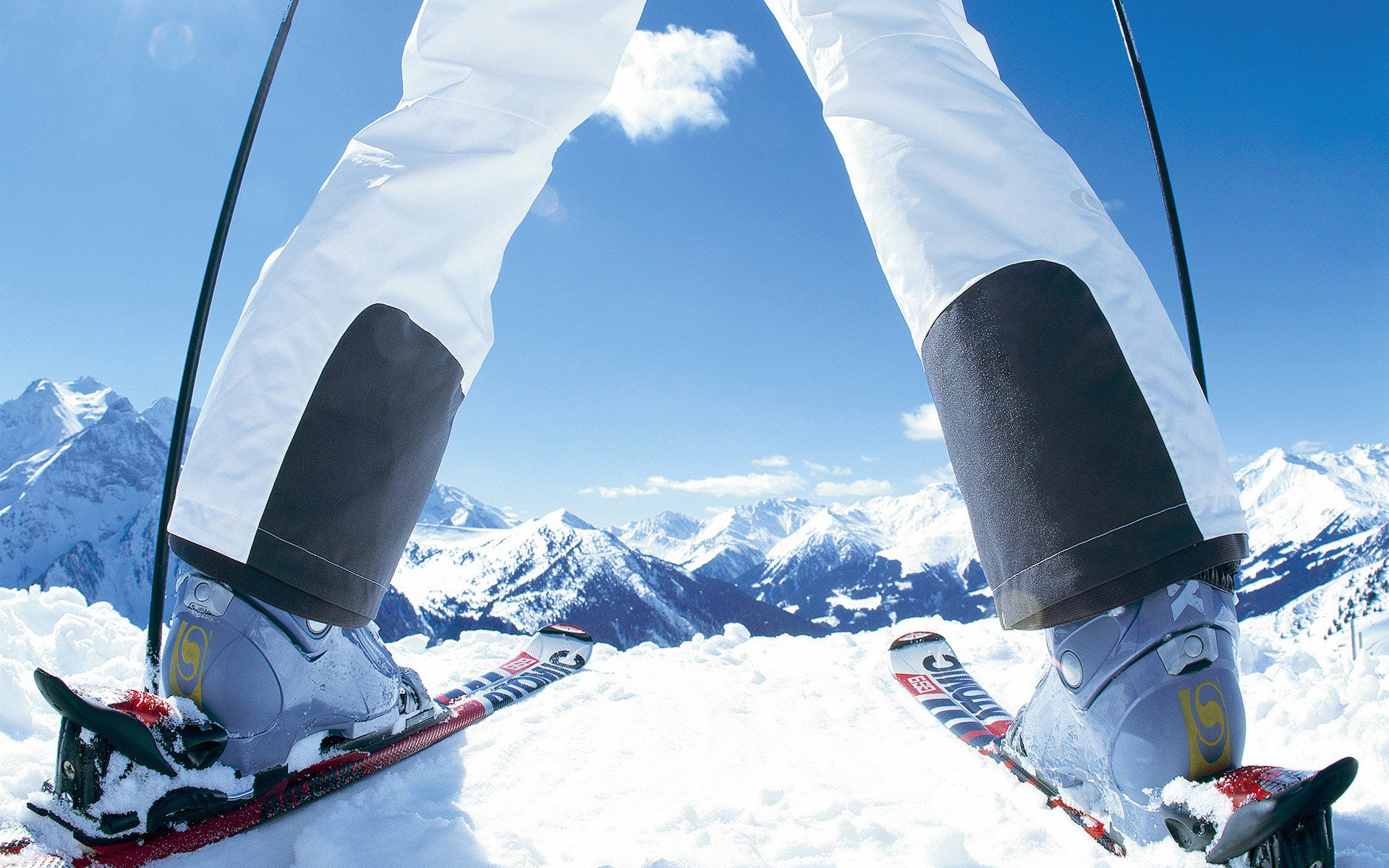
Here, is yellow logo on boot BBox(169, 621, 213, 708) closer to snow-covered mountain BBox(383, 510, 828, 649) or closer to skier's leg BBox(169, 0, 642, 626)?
skier's leg BBox(169, 0, 642, 626)

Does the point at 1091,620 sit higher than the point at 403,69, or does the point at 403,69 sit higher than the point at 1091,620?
the point at 403,69

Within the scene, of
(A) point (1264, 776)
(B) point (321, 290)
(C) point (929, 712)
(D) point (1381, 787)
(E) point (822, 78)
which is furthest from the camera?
(C) point (929, 712)

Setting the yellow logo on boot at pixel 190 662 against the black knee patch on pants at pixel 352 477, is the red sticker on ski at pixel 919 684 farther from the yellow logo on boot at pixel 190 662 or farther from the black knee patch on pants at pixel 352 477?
the yellow logo on boot at pixel 190 662

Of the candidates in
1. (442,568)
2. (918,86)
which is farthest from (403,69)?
(442,568)

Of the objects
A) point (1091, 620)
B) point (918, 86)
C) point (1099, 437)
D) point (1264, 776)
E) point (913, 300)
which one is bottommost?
point (1264, 776)

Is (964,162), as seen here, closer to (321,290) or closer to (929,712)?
(321,290)

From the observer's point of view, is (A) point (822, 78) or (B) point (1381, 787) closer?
(A) point (822, 78)

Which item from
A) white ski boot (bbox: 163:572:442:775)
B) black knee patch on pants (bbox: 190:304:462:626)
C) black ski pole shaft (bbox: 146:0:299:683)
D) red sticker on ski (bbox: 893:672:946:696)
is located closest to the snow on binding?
red sticker on ski (bbox: 893:672:946:696)

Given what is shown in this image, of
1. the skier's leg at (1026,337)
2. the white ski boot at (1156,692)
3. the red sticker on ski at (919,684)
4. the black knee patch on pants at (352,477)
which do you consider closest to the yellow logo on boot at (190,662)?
the black knee patch on pants at (352,477)
